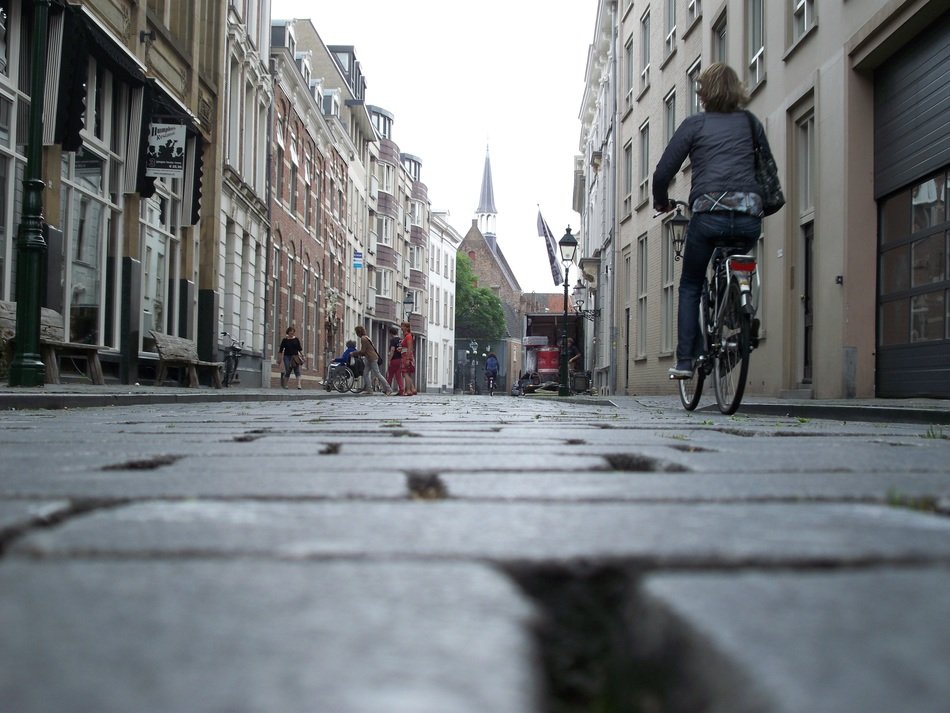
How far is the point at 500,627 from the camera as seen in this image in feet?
2.60

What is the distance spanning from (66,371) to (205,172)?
9.24m

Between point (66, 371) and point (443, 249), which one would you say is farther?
point (443, 249)

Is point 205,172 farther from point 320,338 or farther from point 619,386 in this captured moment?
point 320,338

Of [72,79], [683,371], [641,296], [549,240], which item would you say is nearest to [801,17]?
A: [683,371]

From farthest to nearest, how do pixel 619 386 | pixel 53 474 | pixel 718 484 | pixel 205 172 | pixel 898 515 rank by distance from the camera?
pixel 619 386
pixel 205 172
pixel 53 474
pixel 718 484
pixel 898 515

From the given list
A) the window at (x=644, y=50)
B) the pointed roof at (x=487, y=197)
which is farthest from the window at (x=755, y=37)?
the pointed roof at (x=487, y=197)

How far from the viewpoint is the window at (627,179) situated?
26.4m

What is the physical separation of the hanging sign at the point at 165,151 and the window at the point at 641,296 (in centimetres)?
1130

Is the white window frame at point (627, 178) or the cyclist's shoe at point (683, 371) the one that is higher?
the white window frame at point (627, 178)

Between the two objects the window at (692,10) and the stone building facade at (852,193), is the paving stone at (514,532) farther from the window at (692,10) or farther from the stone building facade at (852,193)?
the window at (692,10)

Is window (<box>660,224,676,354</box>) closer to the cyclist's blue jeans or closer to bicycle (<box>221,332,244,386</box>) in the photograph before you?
bicycle (<box>221,332,244,386</box>)

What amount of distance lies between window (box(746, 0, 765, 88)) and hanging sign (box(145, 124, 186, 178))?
31.8ft

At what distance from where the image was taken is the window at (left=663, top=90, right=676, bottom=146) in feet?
71.5

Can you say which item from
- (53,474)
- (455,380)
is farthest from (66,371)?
(455,380)
